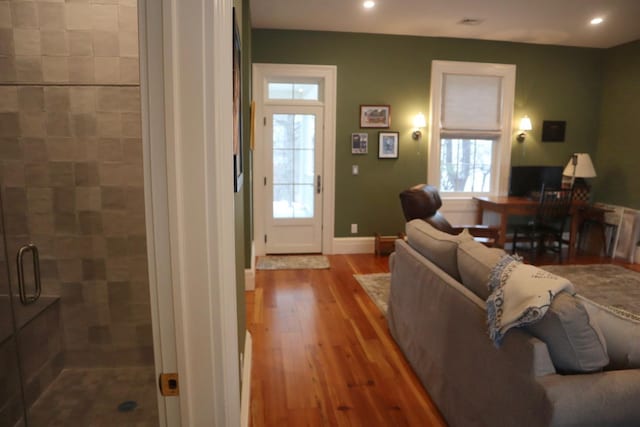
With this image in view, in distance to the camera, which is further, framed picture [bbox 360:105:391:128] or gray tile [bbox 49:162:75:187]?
framed picture [bbox 360:105:391:128]

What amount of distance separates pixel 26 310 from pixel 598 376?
8.84 feet

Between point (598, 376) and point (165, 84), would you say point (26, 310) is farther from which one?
point (598, 376)

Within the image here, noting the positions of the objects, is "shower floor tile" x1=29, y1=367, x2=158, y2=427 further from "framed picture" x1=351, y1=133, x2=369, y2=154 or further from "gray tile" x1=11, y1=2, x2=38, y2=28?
"framed picture" x1=351, y1=133, x2=369, y2=154

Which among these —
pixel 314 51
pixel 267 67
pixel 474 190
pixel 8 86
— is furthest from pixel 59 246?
pixel 474 190

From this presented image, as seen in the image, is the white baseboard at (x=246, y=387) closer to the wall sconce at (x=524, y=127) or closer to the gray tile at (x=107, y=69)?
the gray tile at (x=107, y=69)

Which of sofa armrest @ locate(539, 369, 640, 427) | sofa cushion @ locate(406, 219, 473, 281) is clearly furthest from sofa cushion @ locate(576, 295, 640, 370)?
sofa cushion @ locate(406, 219, 473, 281)

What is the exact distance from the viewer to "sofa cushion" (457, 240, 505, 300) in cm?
192

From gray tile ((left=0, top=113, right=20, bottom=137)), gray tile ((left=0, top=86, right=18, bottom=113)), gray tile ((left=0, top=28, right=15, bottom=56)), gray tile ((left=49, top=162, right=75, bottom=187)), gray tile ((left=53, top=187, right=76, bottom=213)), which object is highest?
gray tile ((left=0, top=28, right=15, bottom=56))

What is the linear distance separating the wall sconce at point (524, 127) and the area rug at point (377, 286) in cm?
284

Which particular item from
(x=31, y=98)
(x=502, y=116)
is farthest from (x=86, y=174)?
(x=502, y=116)

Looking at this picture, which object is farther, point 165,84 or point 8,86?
point 8,86

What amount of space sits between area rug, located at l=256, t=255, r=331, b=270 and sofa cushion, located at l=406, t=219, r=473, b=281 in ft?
7.42

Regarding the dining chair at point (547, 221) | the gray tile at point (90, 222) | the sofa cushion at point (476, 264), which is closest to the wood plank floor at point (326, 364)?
the sofa cushion at point (476, 264)

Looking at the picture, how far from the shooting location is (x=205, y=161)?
31.9 inches
